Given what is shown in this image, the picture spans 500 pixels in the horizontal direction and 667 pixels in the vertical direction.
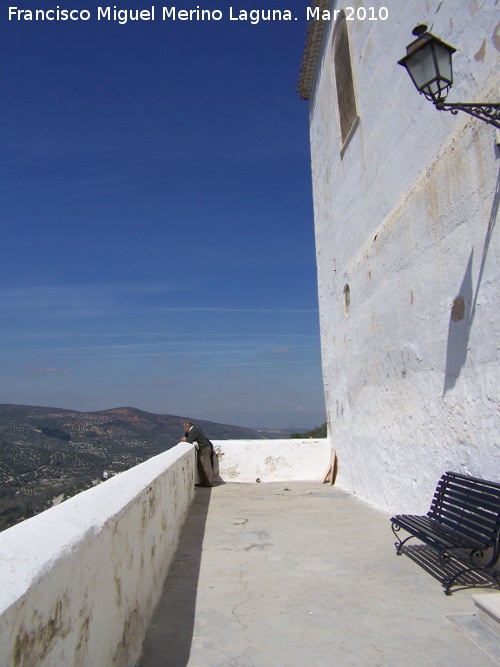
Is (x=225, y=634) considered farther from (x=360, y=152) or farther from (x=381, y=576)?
(x=360, y=152)

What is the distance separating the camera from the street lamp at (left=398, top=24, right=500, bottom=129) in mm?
3695

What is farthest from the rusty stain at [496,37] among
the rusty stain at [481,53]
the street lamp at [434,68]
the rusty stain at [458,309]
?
the rusty stain at [458,309]

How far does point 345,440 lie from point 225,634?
6.14 meters

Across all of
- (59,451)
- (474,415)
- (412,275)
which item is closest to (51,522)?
(474,415)

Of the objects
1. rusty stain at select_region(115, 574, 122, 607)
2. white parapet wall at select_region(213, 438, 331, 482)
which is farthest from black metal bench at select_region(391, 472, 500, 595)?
white parapet wall at select_region(213, 438, 331, 482)

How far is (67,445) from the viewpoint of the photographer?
29531 millimetres

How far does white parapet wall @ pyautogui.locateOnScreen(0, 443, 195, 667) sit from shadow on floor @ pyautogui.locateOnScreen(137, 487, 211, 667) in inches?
3.4

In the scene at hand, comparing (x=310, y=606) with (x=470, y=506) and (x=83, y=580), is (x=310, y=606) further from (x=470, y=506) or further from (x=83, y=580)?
(x=83, y=580)

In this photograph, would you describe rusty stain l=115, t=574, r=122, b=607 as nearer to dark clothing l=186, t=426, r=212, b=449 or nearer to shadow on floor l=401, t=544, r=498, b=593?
shadow on floor l=401, t=544, r=498, b=593

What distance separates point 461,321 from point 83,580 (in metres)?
3.74

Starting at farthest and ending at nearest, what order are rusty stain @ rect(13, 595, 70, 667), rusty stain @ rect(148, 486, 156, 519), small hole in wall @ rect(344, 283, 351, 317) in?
small hole in wall @ rect(344, 283, 351, 317)
rusty stain @ rect(148, 486, 156, 519)
rusty stain @ rect(13, 595, 70, 667)

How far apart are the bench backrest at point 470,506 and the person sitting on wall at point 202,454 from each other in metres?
5.49

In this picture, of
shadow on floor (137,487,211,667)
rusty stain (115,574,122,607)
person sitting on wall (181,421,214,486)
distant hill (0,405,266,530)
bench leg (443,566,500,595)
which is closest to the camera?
rusty stain (115,574,122,607)

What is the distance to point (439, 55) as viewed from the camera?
3703 millimetres
